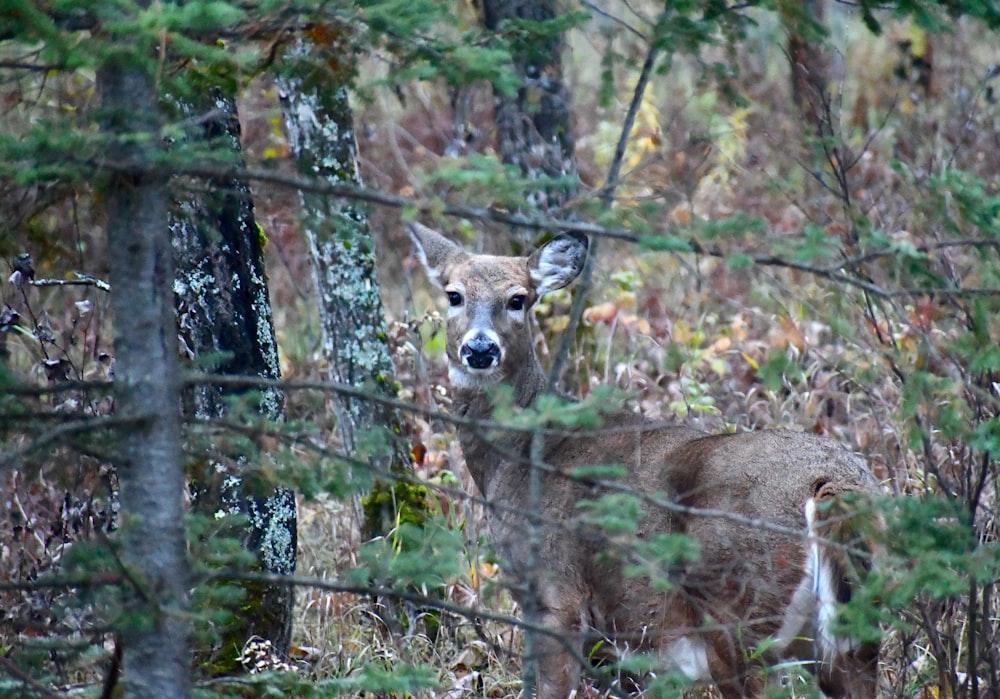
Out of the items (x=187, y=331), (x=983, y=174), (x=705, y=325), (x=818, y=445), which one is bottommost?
(x=818, y=445)

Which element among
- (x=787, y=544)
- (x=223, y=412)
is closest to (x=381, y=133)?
(x=223, y=412)

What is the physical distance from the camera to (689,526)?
15.9 feet

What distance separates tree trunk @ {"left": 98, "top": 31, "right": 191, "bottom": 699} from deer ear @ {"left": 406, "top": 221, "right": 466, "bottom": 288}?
3371 millimetres

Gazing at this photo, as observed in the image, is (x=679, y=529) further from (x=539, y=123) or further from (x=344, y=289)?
(x=539, y=123)

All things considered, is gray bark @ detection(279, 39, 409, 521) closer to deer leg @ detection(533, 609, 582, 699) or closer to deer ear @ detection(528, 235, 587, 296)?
deer ear @ detection(528, 235, 587, 296)

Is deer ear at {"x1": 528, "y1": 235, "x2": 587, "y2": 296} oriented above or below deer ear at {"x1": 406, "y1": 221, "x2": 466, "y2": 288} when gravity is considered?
below

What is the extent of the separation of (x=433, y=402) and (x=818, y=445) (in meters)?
2.97

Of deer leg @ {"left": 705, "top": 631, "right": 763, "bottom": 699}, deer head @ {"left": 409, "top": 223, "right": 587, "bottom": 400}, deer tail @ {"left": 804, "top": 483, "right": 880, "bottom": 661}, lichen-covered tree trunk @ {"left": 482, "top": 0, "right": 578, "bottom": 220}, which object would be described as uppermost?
lichen-covered tree trunk @ {"left": 482, "top": 0, "right": 578, "bottom": 220}

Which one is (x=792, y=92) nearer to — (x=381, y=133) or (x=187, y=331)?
(x=381, y=133)

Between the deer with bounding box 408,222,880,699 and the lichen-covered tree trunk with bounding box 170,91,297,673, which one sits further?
the lichen-covered tree trunk with bounding box 170,91,297,673

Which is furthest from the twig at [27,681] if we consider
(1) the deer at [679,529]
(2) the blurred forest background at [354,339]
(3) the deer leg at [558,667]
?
(3) the deer leg at [558,667]

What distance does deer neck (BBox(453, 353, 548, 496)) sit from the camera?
585 cm

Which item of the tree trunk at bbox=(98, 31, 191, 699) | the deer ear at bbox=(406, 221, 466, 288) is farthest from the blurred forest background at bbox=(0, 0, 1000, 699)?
the deer ear at bbox=(406, 221, 466, 288)

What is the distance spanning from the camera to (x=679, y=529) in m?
4.96
